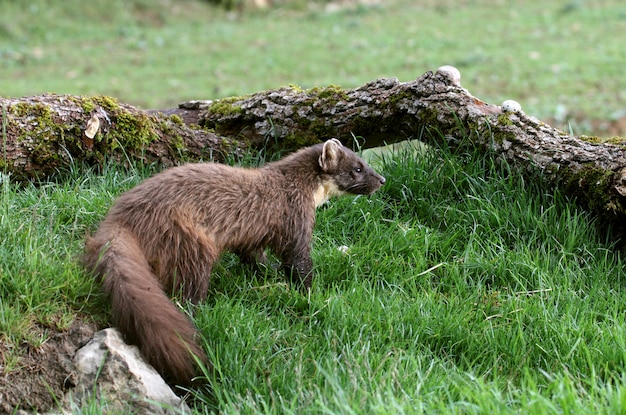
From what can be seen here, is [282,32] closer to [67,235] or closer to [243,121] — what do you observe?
[243,121]

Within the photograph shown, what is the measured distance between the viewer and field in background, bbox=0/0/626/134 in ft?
40.1

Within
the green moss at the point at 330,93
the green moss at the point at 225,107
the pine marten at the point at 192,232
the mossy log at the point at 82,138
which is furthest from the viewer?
the green moss at the point at 225,107

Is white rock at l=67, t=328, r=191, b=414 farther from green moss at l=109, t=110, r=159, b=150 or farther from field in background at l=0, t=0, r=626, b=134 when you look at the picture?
field in background at l=0, t=0, r=626, b=134

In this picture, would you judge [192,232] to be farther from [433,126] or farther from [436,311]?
[433,126]

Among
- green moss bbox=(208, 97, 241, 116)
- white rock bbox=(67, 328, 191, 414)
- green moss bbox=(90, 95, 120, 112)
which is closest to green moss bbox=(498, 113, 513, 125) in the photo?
green moss bbox=(208, 97, 241, 116)

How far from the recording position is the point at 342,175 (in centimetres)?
515

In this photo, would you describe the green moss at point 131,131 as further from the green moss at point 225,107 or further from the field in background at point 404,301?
the green moss at point 225,107

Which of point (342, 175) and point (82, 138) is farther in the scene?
point (82, 138)

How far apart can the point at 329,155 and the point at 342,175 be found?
0.18m

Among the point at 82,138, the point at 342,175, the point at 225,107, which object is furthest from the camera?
the point at 225,107

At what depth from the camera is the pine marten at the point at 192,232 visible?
11.6 ft

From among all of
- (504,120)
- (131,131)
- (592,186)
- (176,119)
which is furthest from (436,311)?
(176,119)

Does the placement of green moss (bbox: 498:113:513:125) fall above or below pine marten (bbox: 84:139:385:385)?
above

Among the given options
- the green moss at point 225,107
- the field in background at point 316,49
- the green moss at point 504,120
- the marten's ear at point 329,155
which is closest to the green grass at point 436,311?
the green moss at point 504,120
